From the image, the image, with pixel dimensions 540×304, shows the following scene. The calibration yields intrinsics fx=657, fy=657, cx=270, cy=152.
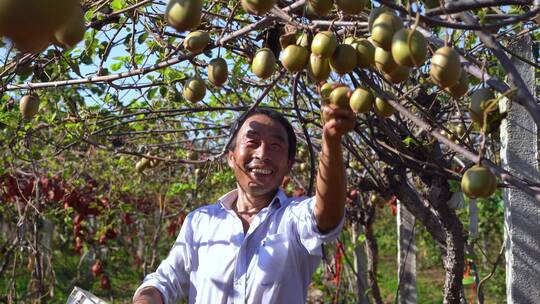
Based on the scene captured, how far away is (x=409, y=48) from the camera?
0.88 metres

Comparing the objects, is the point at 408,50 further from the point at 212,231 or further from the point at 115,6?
the point at 115,6

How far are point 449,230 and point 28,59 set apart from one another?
145cm

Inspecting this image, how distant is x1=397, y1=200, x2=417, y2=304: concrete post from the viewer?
3723 mm

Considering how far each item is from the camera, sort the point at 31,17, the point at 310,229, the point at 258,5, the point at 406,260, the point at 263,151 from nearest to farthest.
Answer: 1. the point at 31,17
2. the point at 258,5
3. the point at 310,229
4. the point at 263,151
5. the point at 406,260

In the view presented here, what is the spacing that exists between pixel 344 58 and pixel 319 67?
58mm

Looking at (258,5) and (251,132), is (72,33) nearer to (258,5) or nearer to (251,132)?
(258,5)

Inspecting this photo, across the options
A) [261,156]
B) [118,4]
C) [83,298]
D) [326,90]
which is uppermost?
[118,4]

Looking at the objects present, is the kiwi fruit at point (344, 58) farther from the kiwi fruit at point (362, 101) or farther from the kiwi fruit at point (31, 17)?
the kiwi fruit at point (31, 17)

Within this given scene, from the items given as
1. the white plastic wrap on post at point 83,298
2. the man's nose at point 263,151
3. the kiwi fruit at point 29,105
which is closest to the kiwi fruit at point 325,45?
the man's nose at point 263,151

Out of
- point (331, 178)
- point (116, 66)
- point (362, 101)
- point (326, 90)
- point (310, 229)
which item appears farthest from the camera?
point (116, 66)

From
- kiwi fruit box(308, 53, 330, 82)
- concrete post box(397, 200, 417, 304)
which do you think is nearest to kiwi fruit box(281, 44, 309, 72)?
kiwi fruit box(308, 53, 330, 82)

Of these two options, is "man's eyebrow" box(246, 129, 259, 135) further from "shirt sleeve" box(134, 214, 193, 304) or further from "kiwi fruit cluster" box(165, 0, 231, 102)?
"kiwi fruit cluster" box(165, 0, 231, 102)

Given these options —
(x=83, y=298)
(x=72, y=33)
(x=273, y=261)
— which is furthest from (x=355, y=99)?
(x=83, y=298)

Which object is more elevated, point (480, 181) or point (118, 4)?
point (118, 4)
